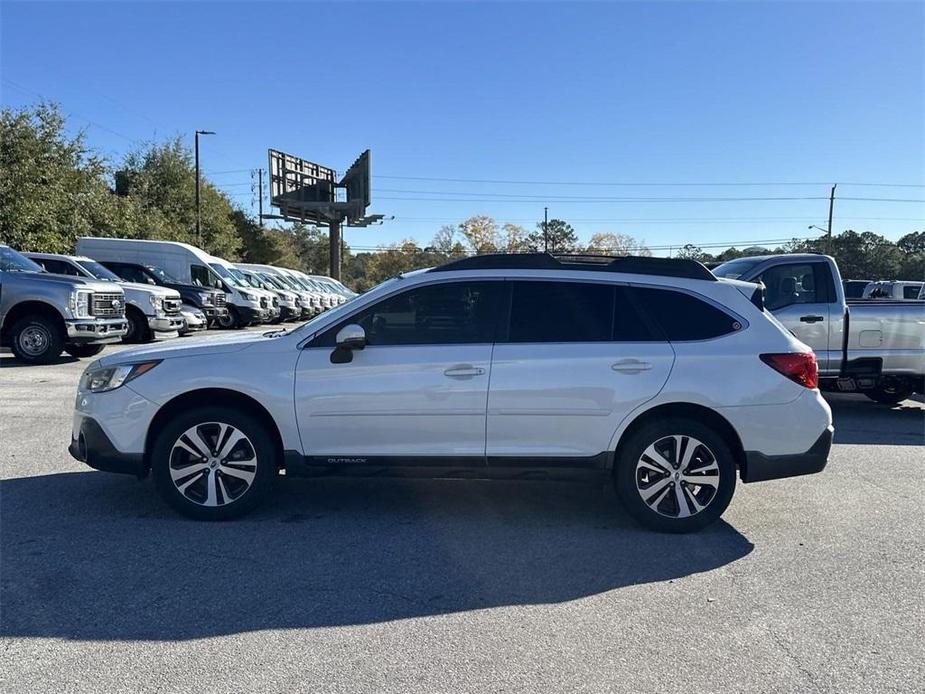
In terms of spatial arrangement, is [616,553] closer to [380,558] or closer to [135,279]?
[380,558]

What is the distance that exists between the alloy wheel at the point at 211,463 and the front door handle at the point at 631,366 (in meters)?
2.47

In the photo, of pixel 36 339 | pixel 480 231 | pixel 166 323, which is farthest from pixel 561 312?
pixel 480 231

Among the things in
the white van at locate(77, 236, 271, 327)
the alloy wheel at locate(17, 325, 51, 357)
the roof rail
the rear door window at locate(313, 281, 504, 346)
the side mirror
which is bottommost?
the alloy wheel at locate(17, 325, 51, 357)

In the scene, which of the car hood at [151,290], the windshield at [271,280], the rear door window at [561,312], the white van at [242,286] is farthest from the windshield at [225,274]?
the rear door window at [561,312]

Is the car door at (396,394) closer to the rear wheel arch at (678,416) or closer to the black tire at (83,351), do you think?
the rear wheel arch at (678,416)

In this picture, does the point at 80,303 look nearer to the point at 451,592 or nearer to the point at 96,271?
the point at 96,271

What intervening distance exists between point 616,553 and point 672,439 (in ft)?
2.79

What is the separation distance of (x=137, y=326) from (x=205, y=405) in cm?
1247

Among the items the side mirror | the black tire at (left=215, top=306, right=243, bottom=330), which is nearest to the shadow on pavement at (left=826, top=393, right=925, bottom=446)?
the side mirror

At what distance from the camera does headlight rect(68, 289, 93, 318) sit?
12.3m

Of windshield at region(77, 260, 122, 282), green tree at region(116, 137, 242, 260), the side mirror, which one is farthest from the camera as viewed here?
green tree at region(116, 137, 242, 260)

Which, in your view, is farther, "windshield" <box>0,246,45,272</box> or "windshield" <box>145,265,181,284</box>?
"windshield" <box>145,265,181,284</box>

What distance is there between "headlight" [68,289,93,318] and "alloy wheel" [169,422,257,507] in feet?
30.0

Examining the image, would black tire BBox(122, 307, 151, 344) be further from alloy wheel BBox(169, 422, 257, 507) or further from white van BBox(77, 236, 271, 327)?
alloy wheel BBox(169, 422, 257, 507)
